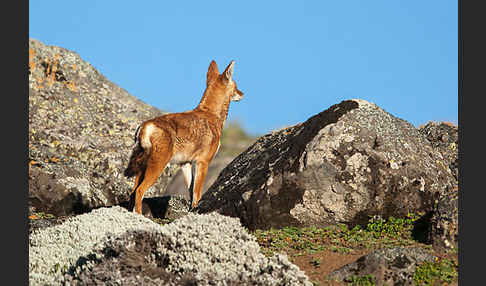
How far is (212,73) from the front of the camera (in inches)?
557

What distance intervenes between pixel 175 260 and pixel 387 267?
8.53 feet

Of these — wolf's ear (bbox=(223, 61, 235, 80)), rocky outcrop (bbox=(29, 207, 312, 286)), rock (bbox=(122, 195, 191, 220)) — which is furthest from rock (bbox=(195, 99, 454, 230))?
wolf's ear (bbox=(223, 61, 235, 80))

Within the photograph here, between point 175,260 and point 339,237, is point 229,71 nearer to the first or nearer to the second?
point 339,237

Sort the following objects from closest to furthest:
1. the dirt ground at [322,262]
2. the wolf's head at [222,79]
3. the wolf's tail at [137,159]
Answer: the dirt ground at [322,262] < the wolf's tail at [137,159] < the wolf's head at [222,79]

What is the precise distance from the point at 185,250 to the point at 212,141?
5.91 metres

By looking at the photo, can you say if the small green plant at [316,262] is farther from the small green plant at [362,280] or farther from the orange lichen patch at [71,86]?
the orange lichen patch at [71,86]

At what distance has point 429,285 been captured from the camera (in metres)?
7.25

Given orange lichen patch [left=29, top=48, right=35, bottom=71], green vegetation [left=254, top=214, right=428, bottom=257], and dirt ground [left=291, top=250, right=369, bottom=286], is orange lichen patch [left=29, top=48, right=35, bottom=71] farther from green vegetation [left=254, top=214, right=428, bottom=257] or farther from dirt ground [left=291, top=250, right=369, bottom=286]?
dirt ground [left=291, top=250, right=369, bottom=286]

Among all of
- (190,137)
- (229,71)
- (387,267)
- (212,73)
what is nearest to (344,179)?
(387,267)

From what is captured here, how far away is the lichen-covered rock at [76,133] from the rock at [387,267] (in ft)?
22.4

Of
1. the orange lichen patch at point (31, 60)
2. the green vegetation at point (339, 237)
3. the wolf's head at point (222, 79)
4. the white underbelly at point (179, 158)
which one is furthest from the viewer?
the orange lichen patch at point (31, 60)

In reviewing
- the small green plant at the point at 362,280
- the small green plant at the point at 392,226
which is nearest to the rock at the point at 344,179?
the small green plant at the point at 392,226

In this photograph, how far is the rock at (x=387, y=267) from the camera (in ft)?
24.0

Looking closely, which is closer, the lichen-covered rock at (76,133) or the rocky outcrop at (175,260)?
the rocky outcrop at (175,260)
